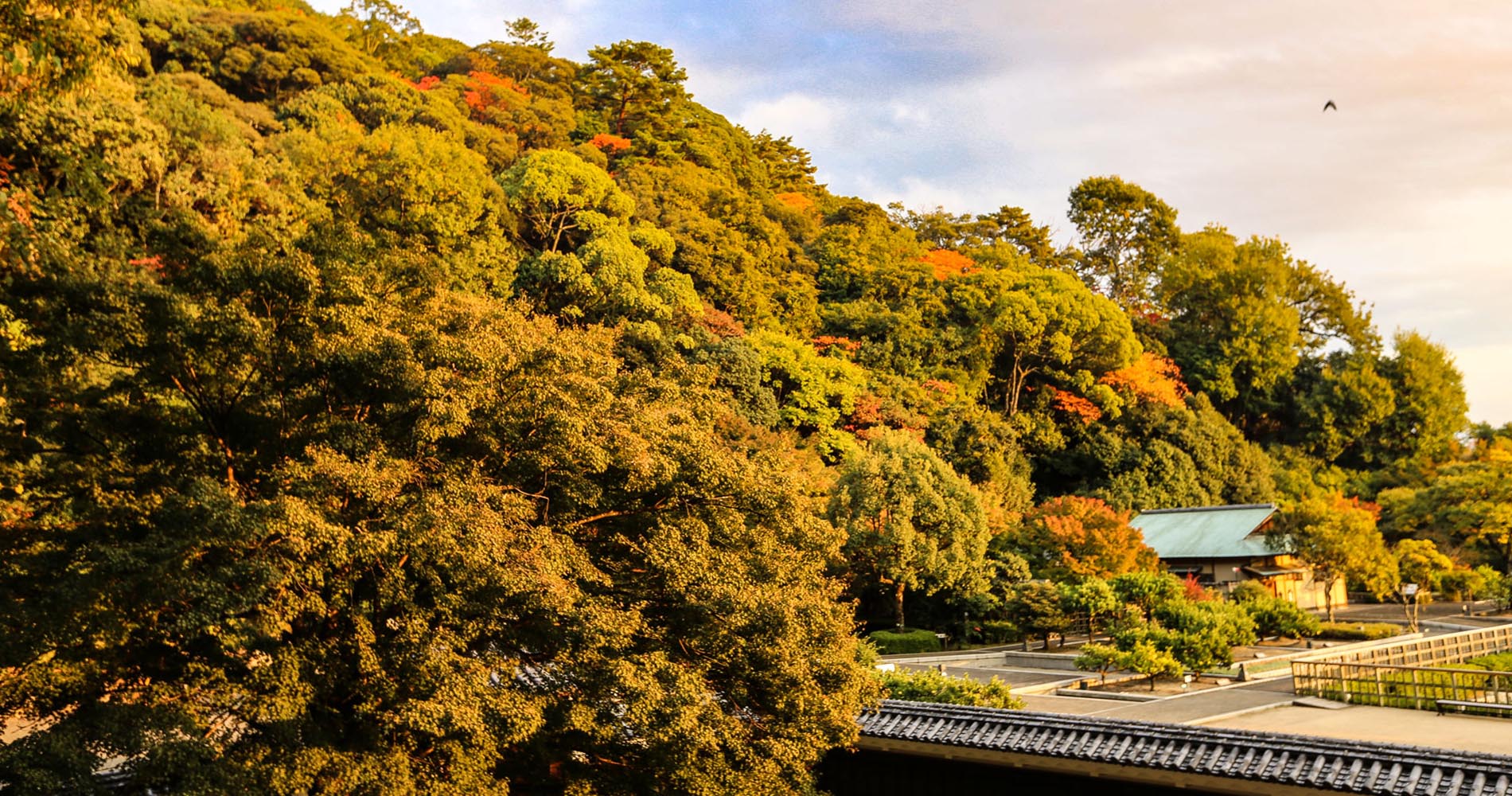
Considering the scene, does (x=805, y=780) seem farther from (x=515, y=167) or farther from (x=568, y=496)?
(x=515, y=167)

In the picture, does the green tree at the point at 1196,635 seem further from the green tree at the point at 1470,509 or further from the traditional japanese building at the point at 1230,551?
the green tree at the point at 1470,509

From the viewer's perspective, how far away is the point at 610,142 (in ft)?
140

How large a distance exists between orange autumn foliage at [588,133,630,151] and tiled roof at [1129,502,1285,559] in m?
25.2

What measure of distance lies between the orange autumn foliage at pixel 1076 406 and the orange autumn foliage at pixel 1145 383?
1796 mm

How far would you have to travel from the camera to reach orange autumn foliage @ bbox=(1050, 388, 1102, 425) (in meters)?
42.7

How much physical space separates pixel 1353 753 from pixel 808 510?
20.7 feet

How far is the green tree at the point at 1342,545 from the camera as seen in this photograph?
95.6 feet

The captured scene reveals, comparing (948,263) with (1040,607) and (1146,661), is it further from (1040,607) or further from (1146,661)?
(1146,661)

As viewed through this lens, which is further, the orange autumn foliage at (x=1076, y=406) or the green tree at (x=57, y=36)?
the orange autumn foliage at (x=1076, y=406)

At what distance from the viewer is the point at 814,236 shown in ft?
151

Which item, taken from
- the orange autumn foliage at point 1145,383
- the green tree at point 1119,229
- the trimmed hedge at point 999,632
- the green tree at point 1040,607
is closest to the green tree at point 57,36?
the green tree at point 1040,607

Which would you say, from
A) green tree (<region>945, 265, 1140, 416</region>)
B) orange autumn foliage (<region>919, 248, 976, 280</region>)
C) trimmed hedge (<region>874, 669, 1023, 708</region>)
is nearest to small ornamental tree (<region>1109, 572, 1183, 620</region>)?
trimmed hedge (<region>874, 669, 1023, 708</region>)

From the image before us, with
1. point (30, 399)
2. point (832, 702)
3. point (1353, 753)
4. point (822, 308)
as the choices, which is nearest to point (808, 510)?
point (832, 702)

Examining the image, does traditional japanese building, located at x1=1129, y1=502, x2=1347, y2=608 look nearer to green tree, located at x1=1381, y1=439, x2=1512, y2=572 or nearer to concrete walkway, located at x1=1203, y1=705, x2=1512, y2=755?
green tree, located at x1=1381, y1=439, x2=1512, y2=572
